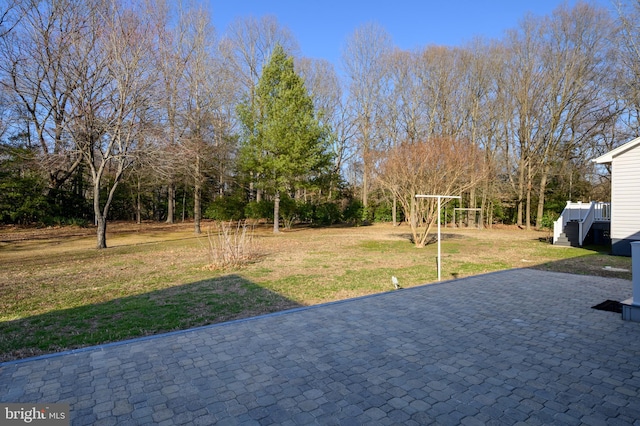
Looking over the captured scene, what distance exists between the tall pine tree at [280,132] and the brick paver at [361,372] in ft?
49.6

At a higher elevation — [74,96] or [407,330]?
[74,96]

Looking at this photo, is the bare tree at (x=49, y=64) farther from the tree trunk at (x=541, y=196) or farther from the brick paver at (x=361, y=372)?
the tree trunk at (x=541, y=196)

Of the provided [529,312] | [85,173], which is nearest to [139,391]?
[529,312]

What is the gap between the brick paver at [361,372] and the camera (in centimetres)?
266

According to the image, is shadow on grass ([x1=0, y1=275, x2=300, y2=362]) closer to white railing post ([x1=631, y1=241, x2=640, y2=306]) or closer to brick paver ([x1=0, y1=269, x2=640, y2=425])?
brick paver ([x1=0, y1=269, x2=640, y2=425])

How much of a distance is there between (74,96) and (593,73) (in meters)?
29.6

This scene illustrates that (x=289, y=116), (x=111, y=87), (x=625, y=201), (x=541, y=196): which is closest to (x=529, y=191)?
(x=541, y=196)

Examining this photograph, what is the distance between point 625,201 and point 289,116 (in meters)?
15.2

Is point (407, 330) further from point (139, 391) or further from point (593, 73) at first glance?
point (593, 73)

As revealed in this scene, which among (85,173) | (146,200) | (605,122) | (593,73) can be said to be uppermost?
(593,73)

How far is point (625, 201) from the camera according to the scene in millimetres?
12039

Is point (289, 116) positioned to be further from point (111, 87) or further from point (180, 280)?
point (180, 280)

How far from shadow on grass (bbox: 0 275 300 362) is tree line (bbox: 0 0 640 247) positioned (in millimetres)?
9246

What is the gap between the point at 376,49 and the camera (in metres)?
29.1
